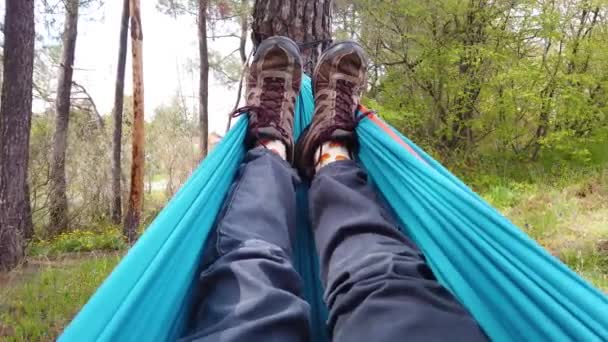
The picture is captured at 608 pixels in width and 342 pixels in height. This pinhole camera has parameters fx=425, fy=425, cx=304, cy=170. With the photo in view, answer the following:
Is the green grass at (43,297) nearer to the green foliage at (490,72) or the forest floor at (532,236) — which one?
the forest floor at (532,236)

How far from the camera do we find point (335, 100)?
1.10 metres

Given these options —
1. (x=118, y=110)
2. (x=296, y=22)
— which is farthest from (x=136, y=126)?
(x=296, y=22)

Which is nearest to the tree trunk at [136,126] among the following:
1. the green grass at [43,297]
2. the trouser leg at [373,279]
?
the green grass at [43,297]

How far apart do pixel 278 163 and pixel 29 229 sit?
4376 millimetres

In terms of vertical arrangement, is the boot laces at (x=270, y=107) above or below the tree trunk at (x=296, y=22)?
below

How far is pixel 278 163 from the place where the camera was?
2.91ft

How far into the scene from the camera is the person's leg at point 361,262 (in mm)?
448

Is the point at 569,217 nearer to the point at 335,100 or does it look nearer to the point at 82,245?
the point at 335,100

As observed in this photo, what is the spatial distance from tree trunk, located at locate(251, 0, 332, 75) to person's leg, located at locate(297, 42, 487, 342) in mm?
380

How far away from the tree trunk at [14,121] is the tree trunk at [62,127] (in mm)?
2043

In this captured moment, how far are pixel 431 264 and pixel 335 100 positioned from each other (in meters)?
0.57

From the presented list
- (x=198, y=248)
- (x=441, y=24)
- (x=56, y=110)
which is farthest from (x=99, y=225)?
(x=198, y=248)

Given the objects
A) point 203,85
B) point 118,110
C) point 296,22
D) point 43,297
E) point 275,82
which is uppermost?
point 203,85

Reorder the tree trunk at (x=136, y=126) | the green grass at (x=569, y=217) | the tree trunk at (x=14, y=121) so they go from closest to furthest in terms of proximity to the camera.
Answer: the green grass at (x=569, y=217), the tree trunk at (x=14, y=121), the tree trunk at (x=136, y=126)
